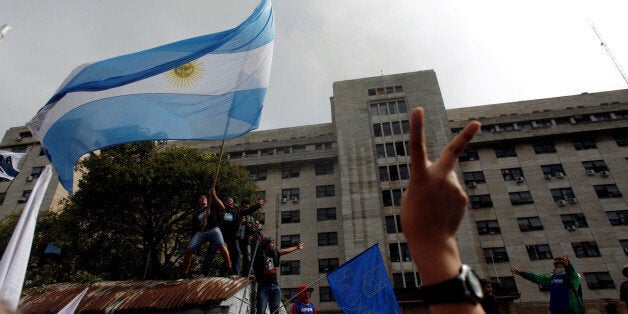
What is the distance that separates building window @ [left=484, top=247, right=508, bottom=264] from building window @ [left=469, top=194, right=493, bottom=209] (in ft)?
14.5

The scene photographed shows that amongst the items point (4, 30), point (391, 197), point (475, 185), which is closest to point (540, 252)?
point (475, 185)

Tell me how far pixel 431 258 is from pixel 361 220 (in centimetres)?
3330

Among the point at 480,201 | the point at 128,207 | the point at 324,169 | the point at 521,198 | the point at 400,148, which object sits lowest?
the point at 128,207

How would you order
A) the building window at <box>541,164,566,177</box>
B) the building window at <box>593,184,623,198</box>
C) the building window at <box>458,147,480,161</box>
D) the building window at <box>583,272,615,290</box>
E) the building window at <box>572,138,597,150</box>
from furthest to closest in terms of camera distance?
the building window at <box>458,147,480,161</box>, the building window at <box>572,138,597,150</box>, the building window at <box>541,164,566,177</box>, the building window at <box>593,184,623,198</box>, the building window at <box>583,272,615,290</box>

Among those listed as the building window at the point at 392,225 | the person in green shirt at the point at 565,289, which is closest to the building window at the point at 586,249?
the building window at the point at 392,225

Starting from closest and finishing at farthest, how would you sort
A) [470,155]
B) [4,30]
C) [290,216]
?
[4,30] < [290,216] < [470,155]

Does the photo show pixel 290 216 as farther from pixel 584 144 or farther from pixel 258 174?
pixel 584 144

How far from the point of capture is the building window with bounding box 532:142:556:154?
36.6m

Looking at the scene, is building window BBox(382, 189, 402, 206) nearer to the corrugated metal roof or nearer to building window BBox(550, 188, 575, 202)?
building window BBox(550, 188, 575, 202)

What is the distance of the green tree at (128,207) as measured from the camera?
1822 cm

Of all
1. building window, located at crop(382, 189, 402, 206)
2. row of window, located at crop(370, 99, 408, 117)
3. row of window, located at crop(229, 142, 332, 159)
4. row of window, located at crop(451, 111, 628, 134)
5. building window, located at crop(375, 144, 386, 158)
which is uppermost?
row of window, located at crop(370, 99, 408, 117)

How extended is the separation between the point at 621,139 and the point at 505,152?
11.6 m

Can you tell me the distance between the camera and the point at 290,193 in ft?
129

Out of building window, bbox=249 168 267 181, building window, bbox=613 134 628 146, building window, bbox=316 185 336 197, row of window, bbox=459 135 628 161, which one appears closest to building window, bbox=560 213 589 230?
row of window, bbox=459 135 628 161
